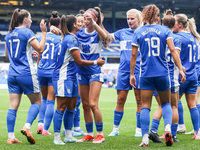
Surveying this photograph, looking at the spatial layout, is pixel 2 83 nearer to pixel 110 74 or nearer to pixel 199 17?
pixel 110 74

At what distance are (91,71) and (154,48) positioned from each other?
3.64 feet

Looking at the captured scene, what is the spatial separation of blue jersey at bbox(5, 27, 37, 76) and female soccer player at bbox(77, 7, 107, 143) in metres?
0.83

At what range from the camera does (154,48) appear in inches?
168

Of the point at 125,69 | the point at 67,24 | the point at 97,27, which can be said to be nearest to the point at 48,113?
the point at 125,69

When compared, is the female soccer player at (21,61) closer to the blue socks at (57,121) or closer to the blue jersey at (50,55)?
the blue socks at (57,121)

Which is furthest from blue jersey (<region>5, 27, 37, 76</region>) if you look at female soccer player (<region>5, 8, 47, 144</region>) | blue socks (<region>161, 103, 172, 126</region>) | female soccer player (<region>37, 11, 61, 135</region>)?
blue socks (<region>161, 103, 172, 126</region>)

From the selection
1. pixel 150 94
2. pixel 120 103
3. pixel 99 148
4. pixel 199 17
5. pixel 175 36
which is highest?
pixel 199 17

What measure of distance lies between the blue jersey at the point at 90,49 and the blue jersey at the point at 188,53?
155cm

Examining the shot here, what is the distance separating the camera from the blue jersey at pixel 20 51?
450 cm

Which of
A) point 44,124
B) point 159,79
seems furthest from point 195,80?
point 44,124

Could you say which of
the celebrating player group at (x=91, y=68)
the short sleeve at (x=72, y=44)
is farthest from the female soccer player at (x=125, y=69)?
the short sleeve at (x=72, y=44)

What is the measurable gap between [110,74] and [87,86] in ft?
65.2

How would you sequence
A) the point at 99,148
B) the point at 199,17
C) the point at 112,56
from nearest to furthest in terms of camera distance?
the point at 99,148
the point at 112,56
the point at 199,17

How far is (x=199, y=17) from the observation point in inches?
1847
